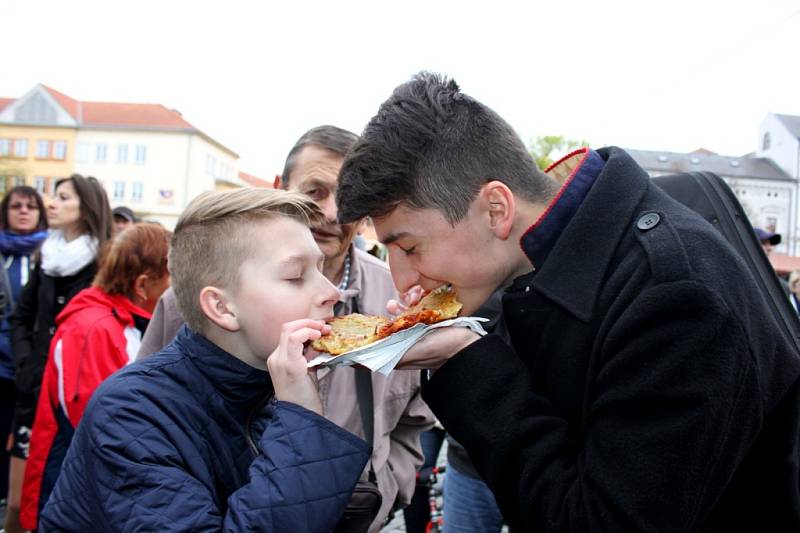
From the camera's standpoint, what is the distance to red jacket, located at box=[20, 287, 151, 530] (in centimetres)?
341

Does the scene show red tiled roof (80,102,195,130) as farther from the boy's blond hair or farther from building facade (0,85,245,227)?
the boy's blond hair

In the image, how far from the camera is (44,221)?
584 centimetres

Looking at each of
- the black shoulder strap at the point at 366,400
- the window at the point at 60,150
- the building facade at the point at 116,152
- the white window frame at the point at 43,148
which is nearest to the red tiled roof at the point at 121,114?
the building facade at the point at 116,152

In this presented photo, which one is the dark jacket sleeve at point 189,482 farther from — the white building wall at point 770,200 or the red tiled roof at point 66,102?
the red tiled roof at point 66,102

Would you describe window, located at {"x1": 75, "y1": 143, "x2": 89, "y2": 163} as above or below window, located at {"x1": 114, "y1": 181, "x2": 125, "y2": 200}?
above

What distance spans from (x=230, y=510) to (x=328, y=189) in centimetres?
162

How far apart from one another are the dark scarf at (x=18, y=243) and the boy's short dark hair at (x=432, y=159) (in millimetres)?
4760

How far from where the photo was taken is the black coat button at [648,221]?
1557 millimetres

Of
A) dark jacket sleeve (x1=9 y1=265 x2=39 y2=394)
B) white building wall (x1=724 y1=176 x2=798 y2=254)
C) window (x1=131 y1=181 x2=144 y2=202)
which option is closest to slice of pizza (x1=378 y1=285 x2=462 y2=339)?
dark jacket sleeve (x1=9 y1=265 x2=39 y2=394)

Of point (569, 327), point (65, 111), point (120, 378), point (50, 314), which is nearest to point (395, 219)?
point (569, 327)

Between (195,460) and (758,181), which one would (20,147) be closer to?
(195,460)

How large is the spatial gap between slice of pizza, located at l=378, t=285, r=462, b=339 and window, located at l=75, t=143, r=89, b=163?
6624cm

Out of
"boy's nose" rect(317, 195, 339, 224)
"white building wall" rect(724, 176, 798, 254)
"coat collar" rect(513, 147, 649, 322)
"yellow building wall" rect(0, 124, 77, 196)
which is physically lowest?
"yellow building wall" rect(0, 124, 77, 196)

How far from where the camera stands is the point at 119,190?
2338 inches
